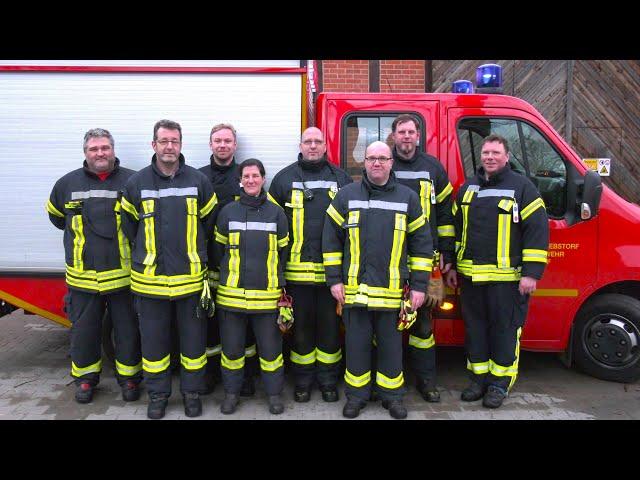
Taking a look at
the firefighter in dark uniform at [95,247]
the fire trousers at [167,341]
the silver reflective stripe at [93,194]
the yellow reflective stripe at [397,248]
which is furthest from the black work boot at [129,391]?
the yellow reflective stripe at [397,248]

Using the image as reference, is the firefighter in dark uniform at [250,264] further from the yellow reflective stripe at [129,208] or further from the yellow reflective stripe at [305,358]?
the yellow reflective stripe at [129,208]

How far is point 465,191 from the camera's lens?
394 cm

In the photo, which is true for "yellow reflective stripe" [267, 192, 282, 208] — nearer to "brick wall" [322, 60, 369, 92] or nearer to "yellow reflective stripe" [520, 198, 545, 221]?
"yellow reflective stripe" [520, 198, 545, 221]

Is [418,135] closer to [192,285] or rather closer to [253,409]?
[192,285]

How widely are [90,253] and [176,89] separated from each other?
1.42 m

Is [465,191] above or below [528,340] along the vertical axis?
above

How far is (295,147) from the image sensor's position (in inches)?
164

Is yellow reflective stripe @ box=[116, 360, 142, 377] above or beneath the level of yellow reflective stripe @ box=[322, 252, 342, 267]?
beneath

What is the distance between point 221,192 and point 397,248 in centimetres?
143

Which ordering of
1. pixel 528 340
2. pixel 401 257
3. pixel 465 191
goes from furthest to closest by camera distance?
pixel 528 340, pixel 465 191, pixel 401 257

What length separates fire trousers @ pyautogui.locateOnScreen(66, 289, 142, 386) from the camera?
156 inches

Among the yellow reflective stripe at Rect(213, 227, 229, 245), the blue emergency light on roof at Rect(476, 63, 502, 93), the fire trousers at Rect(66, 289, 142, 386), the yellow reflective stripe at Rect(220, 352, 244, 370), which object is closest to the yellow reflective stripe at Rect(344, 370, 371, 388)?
the yellow reflective stripe at Rect(220, 352, 244, 370)

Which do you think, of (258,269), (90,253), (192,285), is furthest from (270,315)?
(90,253)

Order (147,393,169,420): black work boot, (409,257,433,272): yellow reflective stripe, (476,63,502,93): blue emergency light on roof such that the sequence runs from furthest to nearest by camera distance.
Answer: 1. (476,63,502,93): blue emergency light on roof
2. (147,393,169,420): black work boot
3. (409,257,433,272): yellow reflective stripe
